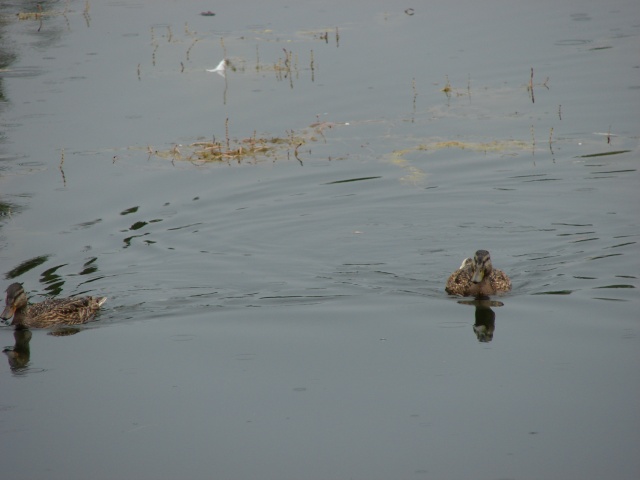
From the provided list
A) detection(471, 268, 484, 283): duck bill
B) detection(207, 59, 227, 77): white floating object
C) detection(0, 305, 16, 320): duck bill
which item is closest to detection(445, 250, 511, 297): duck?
detection(471, 268, 484, 283): duck bill

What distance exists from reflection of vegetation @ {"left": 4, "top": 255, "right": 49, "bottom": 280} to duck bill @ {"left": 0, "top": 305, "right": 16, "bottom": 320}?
116 centimetres

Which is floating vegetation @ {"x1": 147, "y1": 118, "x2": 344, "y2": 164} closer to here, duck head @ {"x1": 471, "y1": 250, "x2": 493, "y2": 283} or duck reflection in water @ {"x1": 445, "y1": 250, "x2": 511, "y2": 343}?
duck reflection in water @ {"x1": 445, "y1": 250, "x2": 511, "y2": 343}

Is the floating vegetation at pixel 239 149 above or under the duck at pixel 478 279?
above

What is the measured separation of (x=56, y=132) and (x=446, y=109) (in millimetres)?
6431

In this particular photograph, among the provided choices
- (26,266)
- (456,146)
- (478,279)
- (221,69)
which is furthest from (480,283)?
(221,69)

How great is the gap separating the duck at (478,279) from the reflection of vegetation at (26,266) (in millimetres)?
4885

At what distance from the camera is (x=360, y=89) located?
17797 mm

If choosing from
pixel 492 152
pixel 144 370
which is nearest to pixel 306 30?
pixel 492 152

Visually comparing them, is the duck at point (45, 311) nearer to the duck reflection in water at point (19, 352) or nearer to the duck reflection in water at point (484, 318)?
the duck reflection in water at point (19, 352)

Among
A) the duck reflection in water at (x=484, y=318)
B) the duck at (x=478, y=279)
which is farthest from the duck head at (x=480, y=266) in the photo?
the duck reflection in water at (x=484, y=318)

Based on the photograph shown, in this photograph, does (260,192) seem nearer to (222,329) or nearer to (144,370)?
(222,329)

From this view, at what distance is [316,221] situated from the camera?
1317 centimetres

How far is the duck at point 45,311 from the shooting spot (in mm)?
10734

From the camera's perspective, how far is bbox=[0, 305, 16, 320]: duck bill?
34.9 feet
